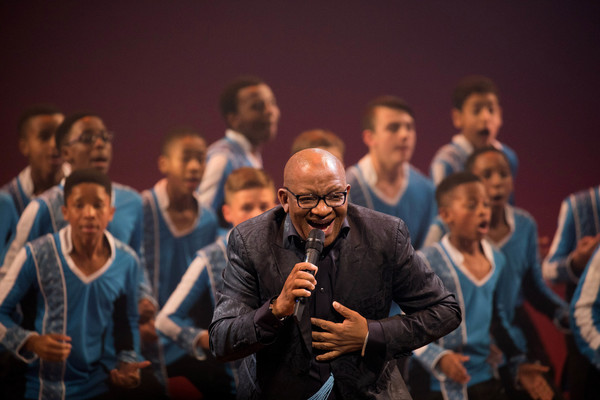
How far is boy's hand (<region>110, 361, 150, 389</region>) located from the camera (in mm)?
4285

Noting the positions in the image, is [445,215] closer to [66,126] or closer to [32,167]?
[66,126]

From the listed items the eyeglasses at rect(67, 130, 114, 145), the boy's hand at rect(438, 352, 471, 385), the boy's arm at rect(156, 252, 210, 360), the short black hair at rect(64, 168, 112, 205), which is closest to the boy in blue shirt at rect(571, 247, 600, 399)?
the boy's hand at rect(438, 352, 471, 385)

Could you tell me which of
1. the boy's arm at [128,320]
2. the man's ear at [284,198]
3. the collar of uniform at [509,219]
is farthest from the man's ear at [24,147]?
the collar of uniform at [509,219]

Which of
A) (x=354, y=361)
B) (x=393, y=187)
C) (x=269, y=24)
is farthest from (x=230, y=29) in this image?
(x=354, y=361)

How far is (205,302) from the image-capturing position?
4.39 meters

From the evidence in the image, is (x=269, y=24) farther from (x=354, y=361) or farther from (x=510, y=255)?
(x=354, y=361)

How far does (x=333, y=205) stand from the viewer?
217 cm

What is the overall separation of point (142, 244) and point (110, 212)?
1.03 ft

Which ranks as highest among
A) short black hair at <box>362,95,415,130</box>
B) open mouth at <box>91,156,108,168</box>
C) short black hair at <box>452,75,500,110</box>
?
short black hair at <box>452,75,500,110</box>

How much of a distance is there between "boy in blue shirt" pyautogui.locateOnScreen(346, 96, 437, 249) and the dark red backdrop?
9 centimetres

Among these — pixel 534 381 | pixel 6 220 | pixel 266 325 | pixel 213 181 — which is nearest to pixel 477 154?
pixel 534 381

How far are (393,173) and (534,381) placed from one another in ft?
6.02

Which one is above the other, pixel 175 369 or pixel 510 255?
pixel 510 255

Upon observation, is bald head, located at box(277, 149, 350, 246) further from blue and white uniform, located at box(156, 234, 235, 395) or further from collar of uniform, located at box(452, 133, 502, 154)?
collar of uniform, located at box(452, 133, 502, 154)
